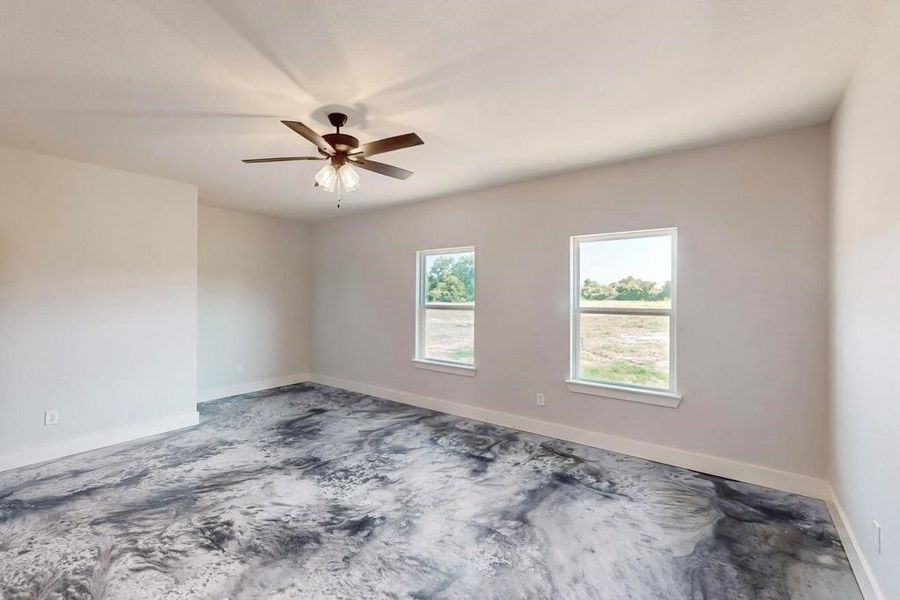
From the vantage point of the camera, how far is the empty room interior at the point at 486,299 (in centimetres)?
188

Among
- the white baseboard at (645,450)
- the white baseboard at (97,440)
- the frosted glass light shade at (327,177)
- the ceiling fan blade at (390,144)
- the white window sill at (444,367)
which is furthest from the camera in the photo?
the white window sill at (444,367)

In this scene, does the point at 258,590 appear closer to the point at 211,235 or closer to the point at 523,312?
the point at 523,312

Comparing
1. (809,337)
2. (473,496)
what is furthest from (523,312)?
(809,337)

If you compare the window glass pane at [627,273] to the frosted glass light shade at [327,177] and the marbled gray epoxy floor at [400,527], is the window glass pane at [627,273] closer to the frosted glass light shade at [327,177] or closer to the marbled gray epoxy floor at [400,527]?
the marbled gray epoxy floor at [400,527]

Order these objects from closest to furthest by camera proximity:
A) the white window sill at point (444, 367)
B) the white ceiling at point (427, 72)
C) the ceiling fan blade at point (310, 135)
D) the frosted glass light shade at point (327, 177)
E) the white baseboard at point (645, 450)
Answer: the white ceiling at point (427, 72) < the ceiling fan blade at point (310, 135) < the frosted glass light shade at point (327, 177) < the white baseboard at point (645, 450) < the white window sill at point (444, 367)

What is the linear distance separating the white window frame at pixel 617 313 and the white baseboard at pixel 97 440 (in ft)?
13.1

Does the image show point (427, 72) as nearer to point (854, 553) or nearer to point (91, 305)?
point (854, 553)

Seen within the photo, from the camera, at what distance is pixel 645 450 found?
3.45 meters

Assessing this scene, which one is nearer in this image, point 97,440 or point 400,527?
point 400,527

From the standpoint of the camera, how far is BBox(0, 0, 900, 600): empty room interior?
188cm

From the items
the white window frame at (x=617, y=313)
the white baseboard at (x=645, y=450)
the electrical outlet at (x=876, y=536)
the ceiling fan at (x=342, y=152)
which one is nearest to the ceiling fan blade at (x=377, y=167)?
the ceiling fan at (x=342, y=152)

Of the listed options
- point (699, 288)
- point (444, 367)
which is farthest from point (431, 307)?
point (699, 288)

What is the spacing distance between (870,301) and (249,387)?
20.4 ft

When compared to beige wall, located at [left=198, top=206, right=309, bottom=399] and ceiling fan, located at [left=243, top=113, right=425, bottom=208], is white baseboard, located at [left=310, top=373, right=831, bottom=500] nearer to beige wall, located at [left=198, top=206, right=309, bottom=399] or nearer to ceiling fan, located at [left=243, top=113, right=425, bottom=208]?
beige wall, located at [left=198, top=206, right=309, bottom=399]
